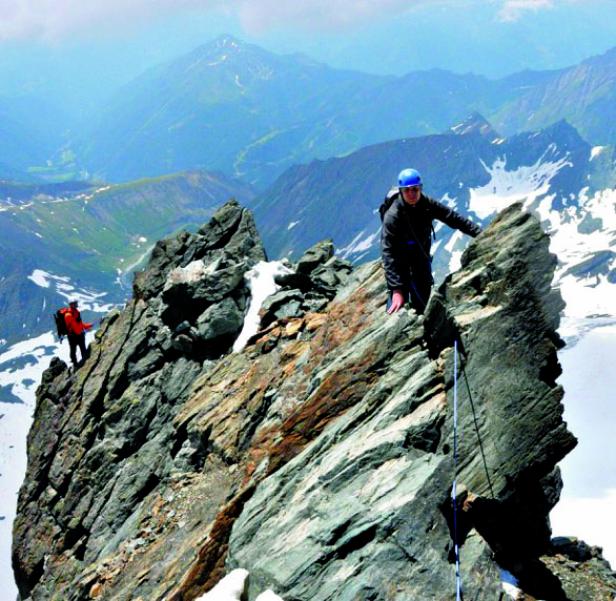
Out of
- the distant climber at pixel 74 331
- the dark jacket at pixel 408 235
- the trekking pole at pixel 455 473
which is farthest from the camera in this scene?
the distant climber at pixel 74 331

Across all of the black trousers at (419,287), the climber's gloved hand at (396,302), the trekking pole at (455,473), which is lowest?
the trekking pole at (455,473)

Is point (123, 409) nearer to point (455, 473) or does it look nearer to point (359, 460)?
point (359, 460)

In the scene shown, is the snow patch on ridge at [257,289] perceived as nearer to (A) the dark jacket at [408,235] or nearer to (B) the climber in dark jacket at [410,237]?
(B) the climber in dark jacket at [410,237]

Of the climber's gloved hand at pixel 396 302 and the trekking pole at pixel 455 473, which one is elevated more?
the climber's gloved hand at pixel 396 302

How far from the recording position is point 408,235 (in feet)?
61.6

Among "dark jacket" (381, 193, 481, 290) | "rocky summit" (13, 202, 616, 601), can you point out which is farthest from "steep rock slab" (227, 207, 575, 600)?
"dark jacket" (381, 193, 481, 290)

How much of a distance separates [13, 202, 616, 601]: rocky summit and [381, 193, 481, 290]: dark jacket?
115 cm

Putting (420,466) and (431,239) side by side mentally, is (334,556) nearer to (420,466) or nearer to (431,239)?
(420,466)

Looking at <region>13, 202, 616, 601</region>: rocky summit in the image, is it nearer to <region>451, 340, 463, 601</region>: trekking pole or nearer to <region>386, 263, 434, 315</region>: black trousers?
<region>451, 340, 463, 601</region>: trekking pole

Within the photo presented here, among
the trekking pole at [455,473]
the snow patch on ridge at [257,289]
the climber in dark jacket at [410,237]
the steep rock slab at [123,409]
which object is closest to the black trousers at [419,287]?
the climber in dark jacket at [410,237]

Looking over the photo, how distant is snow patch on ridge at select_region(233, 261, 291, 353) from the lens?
32.6 m

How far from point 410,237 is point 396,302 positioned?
6.31 feet

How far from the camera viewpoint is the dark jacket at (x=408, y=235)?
60.5 feet

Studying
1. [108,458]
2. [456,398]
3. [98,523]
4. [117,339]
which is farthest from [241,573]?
[117,339]
